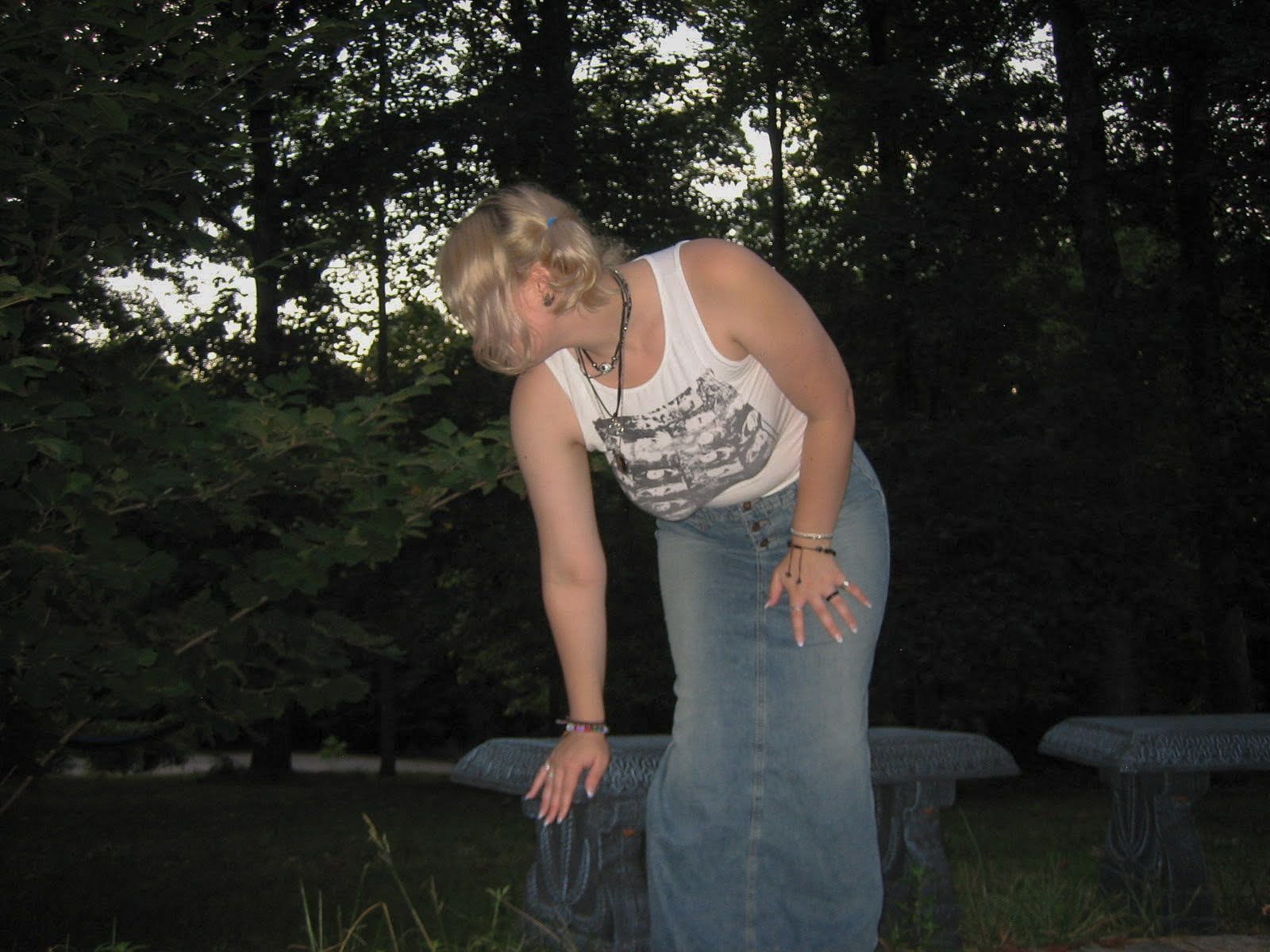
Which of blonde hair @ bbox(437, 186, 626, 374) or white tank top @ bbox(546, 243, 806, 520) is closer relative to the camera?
blonde hair @ bbox(437, 186, 626, 374)

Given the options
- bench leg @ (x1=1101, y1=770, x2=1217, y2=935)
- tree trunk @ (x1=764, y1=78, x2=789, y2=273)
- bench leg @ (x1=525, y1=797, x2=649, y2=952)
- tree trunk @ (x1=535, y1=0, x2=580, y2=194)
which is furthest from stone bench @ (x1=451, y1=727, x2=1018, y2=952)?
tree trunk @ (x1=764, y1=78, x2=789, y2=273)

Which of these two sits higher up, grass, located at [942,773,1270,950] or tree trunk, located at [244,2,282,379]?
tree trunk, located at [244,2,282,379]

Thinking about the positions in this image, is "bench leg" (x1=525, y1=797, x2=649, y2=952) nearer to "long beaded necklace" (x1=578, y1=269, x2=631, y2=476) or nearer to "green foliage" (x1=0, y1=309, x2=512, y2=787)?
"green foliage" (x1=0, y1=309, x2=512, y2=787)

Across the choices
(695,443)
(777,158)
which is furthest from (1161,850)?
(777,158)

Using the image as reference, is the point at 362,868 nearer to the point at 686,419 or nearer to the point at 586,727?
the point at 586,727

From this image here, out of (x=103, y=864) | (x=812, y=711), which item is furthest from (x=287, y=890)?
(x=812, y=711)

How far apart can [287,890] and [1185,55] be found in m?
14.1

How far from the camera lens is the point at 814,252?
60.0 feet

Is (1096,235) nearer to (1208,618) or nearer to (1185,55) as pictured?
(1185,55)

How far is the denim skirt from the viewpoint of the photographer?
294cm

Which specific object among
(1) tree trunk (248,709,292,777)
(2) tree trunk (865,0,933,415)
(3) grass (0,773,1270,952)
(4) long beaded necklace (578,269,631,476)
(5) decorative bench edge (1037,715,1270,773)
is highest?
(2) tree trunk (865,0,933,415)

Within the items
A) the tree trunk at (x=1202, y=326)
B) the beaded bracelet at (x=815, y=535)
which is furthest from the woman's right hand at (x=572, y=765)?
the tree trunk at (x=1202, y=326)

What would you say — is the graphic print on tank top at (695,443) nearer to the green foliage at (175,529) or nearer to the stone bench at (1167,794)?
the green foliage at (175,529)

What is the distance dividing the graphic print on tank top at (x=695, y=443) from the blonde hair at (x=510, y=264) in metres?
0.28
